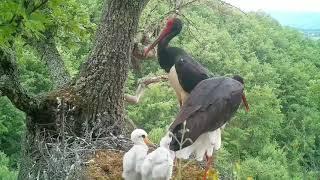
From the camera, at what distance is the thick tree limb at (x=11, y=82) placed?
4.95 m

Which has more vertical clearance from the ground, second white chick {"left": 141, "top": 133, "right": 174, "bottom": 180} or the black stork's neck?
the black stork's neck

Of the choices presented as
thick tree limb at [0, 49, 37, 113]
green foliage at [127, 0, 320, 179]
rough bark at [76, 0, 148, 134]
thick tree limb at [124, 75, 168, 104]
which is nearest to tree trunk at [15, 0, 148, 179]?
rough bark at [76, 0, 148, 134]

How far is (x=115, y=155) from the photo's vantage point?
5180mm

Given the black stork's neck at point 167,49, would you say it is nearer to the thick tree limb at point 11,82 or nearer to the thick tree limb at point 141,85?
the thick tree limb at point 141,85

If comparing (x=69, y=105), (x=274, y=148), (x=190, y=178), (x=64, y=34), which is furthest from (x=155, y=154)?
(x=274, y=148)

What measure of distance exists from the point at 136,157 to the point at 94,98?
133cm

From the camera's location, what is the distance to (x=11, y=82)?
5031 millimetres

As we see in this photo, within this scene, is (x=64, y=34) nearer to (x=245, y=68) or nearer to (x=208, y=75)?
→ (x=208, y=75)

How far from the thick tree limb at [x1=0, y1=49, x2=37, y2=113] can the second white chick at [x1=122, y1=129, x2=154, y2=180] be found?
1260mm

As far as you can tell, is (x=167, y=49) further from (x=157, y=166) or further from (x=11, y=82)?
(x=157, y=166)

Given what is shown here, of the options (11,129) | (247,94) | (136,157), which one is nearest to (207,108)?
(136,157)

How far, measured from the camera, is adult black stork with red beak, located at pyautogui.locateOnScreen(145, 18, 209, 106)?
5.45m

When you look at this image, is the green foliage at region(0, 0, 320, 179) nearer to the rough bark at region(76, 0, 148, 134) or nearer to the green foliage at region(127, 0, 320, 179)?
the green foliage at region(127, 0, 320, 179)

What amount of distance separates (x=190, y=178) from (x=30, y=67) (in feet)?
51.1
